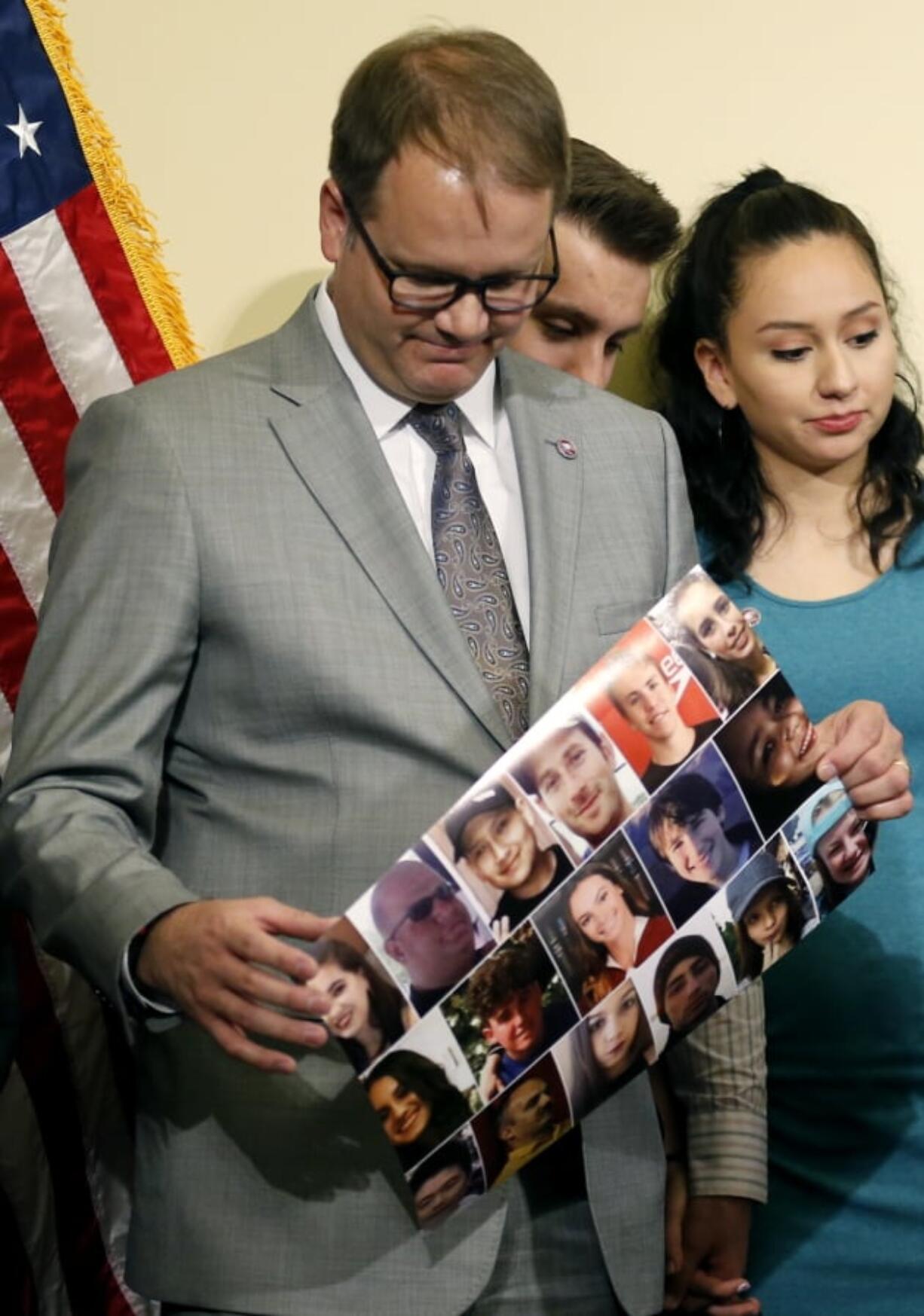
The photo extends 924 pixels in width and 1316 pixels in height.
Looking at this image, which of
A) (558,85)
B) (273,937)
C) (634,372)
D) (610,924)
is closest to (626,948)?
(610,924)

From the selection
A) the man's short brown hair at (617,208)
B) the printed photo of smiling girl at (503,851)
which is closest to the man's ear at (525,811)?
the printed photo of smiling girl at (503,851)

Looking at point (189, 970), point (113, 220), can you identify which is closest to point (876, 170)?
point (113, 220)

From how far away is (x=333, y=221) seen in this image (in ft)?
4.83

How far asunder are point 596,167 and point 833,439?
15.9 inches

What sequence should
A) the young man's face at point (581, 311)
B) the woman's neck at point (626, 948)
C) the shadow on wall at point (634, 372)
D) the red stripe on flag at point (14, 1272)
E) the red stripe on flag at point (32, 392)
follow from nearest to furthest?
the woman's neck at point (626, 948) → the red stripe on flag at point (14, 1272) → the red stripe on flag at point (32, 392) → the young man's face at point (581, 311) → the shadow on wall at point (634, 372)

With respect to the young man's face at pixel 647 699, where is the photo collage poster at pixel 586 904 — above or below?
below

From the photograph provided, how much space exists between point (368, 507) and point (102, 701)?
0.26 m

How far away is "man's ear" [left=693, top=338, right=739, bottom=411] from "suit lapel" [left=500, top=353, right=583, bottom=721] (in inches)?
19.8

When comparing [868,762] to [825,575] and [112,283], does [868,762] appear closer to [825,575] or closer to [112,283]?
[825,575]

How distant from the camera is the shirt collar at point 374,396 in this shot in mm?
1482

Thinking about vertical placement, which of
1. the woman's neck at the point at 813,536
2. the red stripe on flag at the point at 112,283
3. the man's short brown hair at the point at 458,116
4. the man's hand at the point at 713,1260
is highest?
the man's short brown hair at the point at 458,116

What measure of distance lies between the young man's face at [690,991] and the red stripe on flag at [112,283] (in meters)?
1.02

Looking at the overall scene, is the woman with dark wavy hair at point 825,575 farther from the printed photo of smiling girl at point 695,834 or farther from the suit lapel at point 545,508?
the printed photo of smiling girl at point 695,834

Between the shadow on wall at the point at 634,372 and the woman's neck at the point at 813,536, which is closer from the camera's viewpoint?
the woman's neck at the point at 813,536
